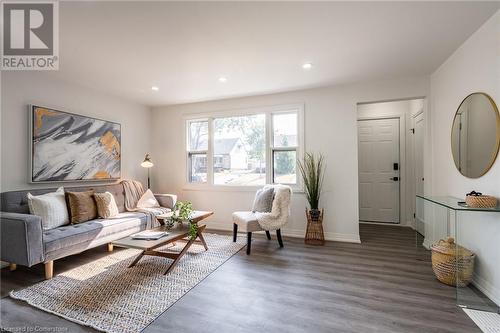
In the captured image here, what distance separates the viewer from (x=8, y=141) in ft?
9.09

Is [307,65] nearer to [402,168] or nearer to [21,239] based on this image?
[402,168]

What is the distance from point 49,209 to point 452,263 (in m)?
4.29

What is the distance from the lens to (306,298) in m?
2.05

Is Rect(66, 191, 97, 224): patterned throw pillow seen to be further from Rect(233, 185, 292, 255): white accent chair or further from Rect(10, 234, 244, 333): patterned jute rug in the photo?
Rect(233, 185, 292, 255): white accent chair

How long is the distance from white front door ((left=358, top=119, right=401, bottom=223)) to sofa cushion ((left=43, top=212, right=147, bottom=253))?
426cm

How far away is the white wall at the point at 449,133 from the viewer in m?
1.99

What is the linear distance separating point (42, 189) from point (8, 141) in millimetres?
662

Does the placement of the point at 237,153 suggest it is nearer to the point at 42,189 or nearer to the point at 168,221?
the point at 168,221

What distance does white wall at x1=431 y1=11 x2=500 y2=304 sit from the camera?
1988 millimetres

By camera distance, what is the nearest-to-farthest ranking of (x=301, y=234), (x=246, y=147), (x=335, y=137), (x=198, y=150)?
1. (x=335, y=137)
2. (x=301, y=234)
3. (x=246, y=147)
4. (x=198, y=150)

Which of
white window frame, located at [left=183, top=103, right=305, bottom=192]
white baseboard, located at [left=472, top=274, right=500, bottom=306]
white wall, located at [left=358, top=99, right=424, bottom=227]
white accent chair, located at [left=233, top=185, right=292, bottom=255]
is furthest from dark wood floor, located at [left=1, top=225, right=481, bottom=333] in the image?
white wall, located at [left=358, top=99, right=424, bottom=227]

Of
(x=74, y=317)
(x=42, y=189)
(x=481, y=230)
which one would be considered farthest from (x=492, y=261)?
(x=42, y=189)

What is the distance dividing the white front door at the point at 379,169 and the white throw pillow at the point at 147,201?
13.4 ft

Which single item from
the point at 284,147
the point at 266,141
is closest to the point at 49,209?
the point at 266,141
